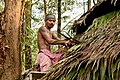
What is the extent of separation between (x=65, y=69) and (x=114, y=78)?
0.69m

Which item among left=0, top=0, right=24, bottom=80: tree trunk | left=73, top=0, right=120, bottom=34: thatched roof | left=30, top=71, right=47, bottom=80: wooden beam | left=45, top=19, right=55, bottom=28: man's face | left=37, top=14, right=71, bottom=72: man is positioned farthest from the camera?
left=73, top=0, right=120, bottom=34: thatched roof

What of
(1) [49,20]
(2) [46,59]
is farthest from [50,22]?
(2) [46,59]

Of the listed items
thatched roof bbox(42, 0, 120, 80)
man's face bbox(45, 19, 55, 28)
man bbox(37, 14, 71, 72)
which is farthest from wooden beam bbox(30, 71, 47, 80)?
man's face bbox(45, 19, 55, 28)

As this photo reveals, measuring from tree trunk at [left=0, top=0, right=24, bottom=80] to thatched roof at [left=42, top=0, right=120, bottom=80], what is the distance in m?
1.02

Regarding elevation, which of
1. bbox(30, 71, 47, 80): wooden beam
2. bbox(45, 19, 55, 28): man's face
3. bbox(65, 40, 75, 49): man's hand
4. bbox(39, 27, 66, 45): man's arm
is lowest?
bbox(30, 71, 47, 80): wooden beam

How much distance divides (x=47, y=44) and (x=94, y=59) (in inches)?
48.2

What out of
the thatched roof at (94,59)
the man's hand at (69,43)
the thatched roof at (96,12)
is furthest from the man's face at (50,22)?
the thatched roof at (96,12)

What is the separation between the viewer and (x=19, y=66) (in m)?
5.18

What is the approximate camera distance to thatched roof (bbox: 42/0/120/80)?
3.58 meters

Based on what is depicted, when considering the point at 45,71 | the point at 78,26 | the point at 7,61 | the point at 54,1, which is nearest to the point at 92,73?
the point at 45,71

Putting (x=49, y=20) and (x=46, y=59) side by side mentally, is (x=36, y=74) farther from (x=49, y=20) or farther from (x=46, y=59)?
(x=49, y=20)

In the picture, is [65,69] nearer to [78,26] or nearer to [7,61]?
[7,61]

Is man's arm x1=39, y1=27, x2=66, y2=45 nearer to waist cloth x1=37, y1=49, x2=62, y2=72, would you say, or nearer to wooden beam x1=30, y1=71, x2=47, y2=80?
waist cloth x1=37, y1=49, x2=62, y2=72

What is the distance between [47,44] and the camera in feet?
15.5
